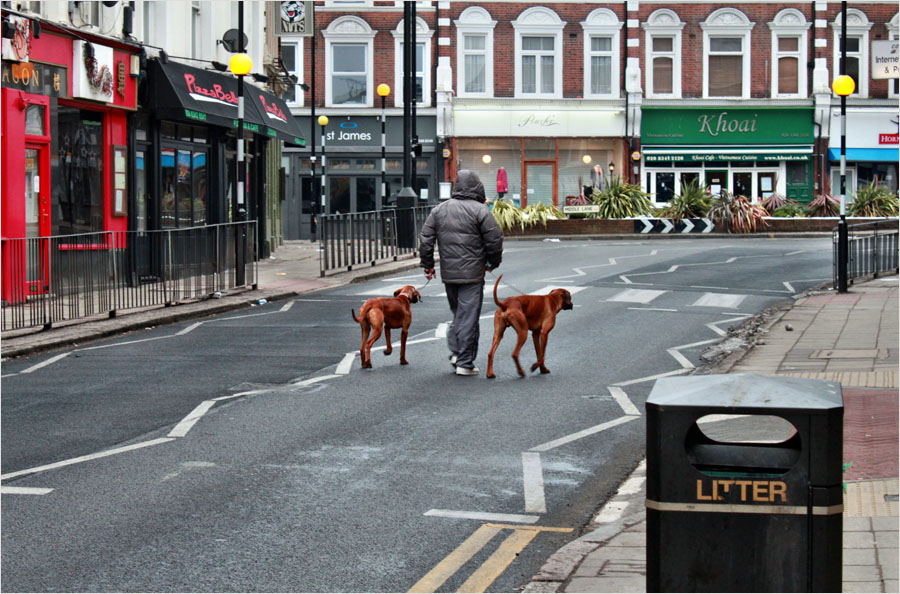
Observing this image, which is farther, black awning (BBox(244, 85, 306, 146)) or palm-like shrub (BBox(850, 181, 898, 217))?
palm-like shrub (BBox(850, 181, 898, 217))

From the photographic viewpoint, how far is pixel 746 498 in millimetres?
3938

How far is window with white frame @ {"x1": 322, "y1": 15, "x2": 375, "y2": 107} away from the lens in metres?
44.9

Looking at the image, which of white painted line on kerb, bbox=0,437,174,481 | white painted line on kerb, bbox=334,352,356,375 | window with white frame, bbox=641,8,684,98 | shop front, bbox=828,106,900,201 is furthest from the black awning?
shop front, bbox=828,106,900,201

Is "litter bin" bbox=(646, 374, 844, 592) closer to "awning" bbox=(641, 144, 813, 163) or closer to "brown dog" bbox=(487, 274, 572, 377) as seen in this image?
"brown dog" bbox=(487, 274, 572, 377)

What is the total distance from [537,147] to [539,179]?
1165 mm

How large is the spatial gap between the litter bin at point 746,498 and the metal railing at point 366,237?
747 inches

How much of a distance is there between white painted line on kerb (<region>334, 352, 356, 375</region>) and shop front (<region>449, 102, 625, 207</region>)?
31.7 meters

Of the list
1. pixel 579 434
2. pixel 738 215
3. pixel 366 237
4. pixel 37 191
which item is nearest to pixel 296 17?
pixel 366 237

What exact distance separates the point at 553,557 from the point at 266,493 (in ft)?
6.89

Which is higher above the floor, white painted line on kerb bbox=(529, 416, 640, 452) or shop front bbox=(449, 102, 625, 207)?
shop front bbox=(449, 102, 625, 207)

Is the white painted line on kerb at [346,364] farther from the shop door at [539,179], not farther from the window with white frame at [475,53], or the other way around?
the window with white frame at [475,53]

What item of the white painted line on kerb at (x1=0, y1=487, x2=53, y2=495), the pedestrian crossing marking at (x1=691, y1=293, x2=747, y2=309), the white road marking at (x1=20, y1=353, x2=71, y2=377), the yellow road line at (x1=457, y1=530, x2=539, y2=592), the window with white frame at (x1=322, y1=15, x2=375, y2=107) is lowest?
the yellow road line at (x1=457, y1=530, x2=539, y2=592)

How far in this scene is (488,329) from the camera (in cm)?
1552

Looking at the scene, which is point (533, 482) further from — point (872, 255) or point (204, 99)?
point (204, 99)
